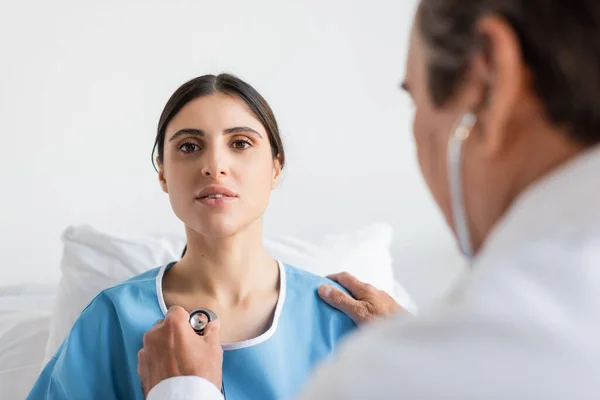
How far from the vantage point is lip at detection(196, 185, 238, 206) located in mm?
1070

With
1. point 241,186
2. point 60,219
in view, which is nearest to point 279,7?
point 60,219

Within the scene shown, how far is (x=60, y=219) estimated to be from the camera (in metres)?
1.70

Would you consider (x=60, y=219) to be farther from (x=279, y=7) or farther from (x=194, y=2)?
(x=279, y=7)

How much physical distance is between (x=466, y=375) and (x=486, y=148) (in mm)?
171

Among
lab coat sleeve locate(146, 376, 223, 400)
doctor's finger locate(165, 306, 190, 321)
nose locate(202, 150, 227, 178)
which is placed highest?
nose locate(202, 150, 227, 178)

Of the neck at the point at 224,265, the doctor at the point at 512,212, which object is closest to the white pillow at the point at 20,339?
the neck at the point at 224,265

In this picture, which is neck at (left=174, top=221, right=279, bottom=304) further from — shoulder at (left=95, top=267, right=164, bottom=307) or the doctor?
the doctor

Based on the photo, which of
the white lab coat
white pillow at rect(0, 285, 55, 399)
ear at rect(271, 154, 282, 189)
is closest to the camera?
the white lab coat

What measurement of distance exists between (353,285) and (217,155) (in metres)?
0.34

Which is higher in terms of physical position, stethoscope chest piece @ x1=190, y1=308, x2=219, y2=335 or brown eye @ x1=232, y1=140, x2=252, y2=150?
brown eye @ x1=232, y1=140, x2=252, y2=150

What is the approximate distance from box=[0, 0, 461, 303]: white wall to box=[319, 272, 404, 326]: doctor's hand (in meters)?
0.73

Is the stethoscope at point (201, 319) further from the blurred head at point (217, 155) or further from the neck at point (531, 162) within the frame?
the neck at point (531, 162)

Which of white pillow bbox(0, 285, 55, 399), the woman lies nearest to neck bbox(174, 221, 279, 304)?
the woman

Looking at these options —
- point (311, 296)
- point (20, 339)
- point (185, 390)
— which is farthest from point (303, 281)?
point (20, 339)
